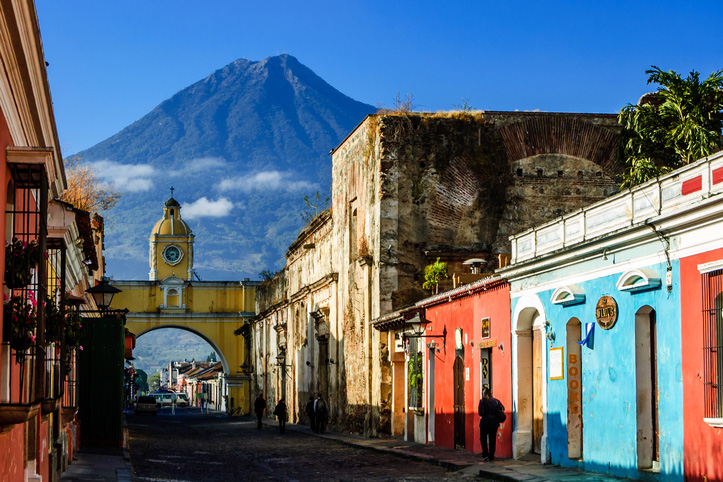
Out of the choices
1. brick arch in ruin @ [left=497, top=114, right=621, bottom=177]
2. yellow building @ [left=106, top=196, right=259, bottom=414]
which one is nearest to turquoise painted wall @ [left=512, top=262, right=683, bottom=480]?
brick arch in ruin @ [left=497, top=114, right=621, bottom=177]

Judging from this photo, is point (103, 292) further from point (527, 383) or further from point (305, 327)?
point (305, 327)

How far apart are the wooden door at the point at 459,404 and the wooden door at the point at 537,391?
9.38 ft

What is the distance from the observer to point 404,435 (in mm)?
25078

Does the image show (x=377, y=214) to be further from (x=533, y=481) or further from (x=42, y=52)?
(x=42, y=52)

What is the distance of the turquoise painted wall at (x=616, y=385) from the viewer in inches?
493

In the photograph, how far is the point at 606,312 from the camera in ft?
47.2

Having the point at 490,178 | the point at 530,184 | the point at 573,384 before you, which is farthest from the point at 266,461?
the point at 530,184

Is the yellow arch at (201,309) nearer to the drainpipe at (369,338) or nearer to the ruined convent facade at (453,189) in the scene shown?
the drainpipe at (369,338)

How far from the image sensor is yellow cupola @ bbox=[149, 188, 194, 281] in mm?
63562

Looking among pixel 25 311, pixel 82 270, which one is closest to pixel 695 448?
pixel 25 311

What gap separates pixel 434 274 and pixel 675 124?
659 centimetres

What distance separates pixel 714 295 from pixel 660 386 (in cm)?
178

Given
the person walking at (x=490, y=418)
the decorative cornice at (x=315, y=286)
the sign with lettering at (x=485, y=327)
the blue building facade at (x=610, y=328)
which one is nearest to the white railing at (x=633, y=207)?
the blue building facade at (x=610, y=328)

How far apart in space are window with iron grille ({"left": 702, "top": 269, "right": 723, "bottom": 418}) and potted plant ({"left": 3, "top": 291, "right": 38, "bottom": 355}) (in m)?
7.21
